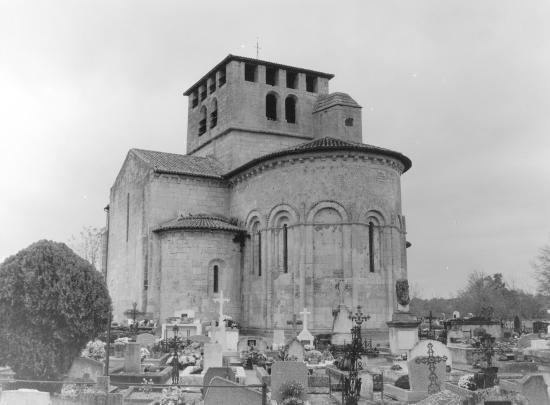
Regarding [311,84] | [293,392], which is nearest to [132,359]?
[293,392]

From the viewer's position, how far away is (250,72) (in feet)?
111

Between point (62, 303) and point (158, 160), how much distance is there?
1831 cm

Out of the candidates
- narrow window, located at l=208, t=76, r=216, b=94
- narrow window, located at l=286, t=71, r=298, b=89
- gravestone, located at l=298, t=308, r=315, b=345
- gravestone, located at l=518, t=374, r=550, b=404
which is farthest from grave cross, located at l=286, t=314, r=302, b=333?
narrow window, located at l=208, t=76, r=216, b=94

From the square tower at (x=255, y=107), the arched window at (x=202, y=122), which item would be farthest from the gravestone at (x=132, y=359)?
the arched window at (x=202, y=122)

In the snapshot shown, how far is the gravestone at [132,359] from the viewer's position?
15.4 metres

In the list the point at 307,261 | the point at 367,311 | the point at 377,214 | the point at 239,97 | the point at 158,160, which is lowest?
the point at 367,311

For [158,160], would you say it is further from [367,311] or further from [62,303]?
[62,303]

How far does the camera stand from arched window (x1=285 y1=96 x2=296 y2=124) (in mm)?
34031

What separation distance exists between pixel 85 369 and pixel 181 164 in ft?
56.3

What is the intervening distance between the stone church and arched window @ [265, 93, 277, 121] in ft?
0.23

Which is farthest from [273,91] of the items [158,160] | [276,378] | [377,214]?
[276,378]

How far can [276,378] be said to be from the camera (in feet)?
38.0

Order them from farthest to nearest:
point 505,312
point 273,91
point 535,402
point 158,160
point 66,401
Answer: point 505,312 → point 273,91 → point 158,160 → point 66,401 → point 535,402

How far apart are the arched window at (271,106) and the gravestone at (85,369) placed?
2110 cm
